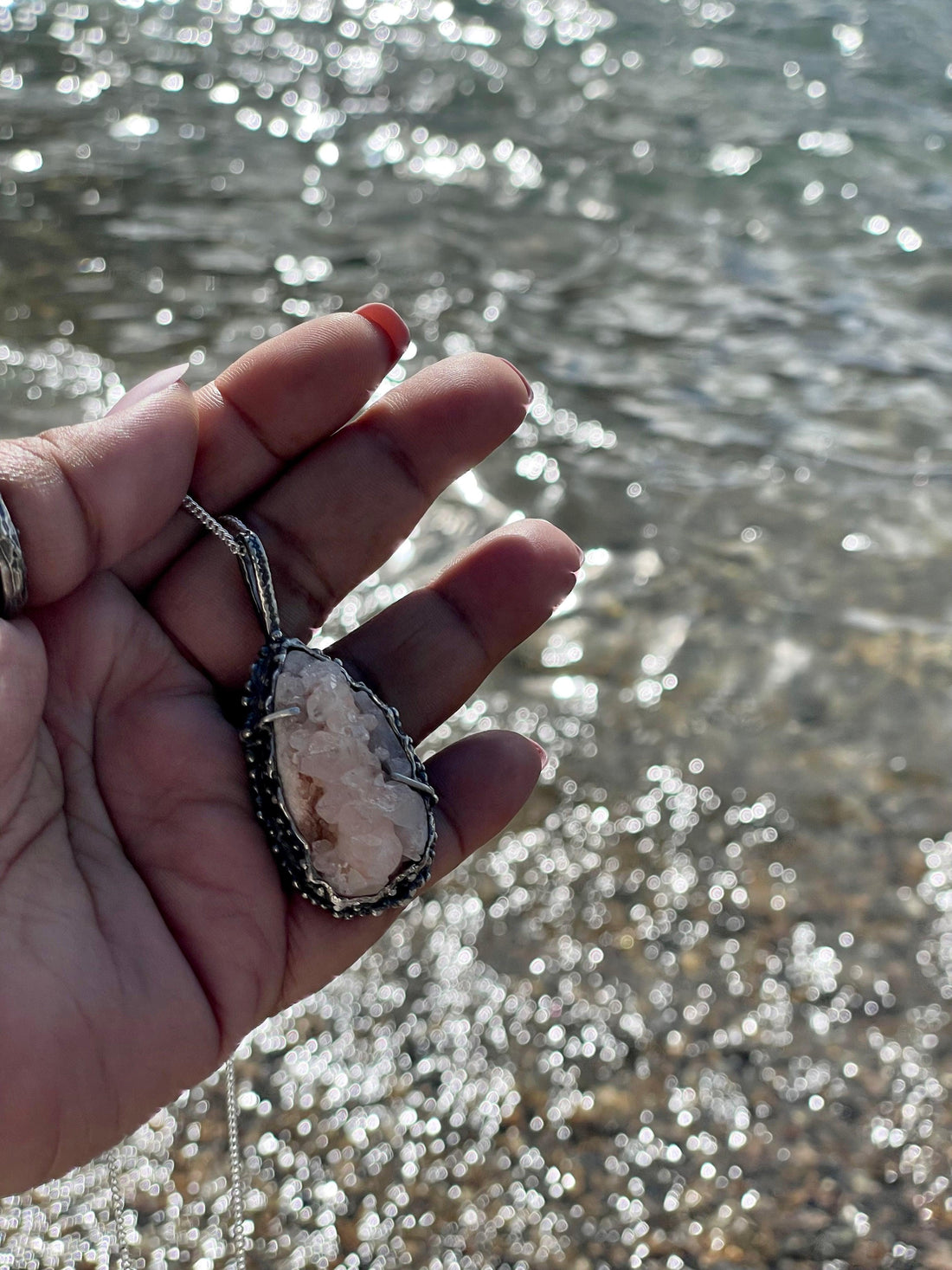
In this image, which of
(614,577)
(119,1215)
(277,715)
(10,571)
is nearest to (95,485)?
(10,571)

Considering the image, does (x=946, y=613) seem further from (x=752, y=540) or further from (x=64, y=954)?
(x=64, y=954)

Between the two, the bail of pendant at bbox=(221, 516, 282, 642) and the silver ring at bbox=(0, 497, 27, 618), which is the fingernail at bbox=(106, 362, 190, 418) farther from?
the silver ring at bbox=(0, 497, 27, 618)

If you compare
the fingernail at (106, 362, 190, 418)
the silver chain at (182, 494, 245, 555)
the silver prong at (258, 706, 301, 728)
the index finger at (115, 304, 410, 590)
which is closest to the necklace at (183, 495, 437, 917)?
the silver prong at (258, 706, 301, 728)

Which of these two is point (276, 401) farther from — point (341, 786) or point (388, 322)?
point (341, 786)

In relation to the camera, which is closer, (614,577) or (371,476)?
(371,476)

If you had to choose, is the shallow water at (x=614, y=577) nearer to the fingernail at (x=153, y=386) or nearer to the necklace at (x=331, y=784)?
the necklace at (x=331, y=784)

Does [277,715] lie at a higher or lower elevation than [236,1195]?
higher
